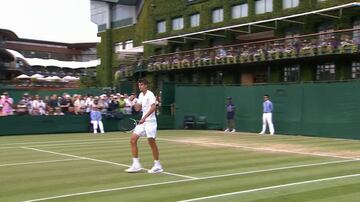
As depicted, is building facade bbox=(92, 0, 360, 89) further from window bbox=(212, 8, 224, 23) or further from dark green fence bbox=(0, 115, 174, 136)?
dark green fence bbox=(0, 115, 174, 136)

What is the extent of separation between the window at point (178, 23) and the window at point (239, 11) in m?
7.56

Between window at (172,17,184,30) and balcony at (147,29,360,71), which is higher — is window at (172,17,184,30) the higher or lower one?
the higher one

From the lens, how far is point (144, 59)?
53938 mm

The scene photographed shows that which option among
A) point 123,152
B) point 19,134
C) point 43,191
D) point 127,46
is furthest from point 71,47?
point 43,191

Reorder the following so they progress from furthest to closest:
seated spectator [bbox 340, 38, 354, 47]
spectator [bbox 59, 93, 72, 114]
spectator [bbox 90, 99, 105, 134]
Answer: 1. seated spectator [bbox 340, 38, 354, 47]
2. spectator [bbox 59, 93, 72, 114]
3. spectator [bbox 90, 99, 105, 134]

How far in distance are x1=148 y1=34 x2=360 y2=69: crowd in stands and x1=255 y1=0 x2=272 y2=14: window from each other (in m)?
4.04

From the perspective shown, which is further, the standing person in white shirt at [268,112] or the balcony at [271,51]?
the balcony at [271,51]

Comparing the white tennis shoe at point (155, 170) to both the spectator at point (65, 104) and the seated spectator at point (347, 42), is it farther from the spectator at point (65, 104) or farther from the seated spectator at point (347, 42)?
the seated spectator at point (347, 42)

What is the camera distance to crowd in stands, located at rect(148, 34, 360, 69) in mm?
33438

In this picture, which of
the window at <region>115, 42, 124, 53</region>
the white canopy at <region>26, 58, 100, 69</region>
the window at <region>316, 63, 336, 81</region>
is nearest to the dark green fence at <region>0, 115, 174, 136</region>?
the window at <region>316, 63, 336, 81</region>

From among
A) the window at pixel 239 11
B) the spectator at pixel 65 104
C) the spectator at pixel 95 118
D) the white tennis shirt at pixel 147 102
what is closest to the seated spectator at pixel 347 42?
the window at pixel 239 11

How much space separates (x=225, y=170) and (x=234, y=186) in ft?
7.28

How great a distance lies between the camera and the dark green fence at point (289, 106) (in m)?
23.1

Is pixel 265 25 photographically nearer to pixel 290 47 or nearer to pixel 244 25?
pixel 244 25
